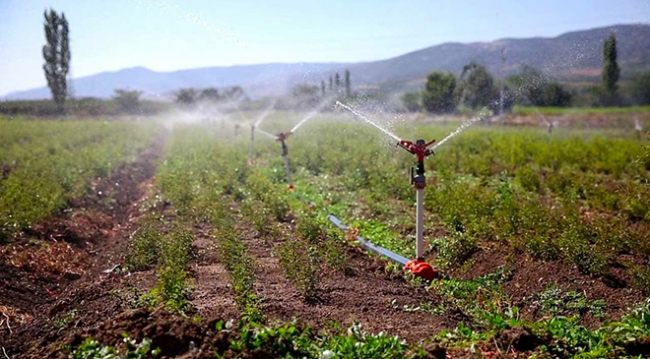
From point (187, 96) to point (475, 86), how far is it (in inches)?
1618

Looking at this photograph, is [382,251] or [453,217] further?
[453,217]

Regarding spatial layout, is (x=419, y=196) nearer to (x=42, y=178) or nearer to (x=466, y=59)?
(x=42, y=178)

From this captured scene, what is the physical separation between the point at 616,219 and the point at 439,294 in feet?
12.4

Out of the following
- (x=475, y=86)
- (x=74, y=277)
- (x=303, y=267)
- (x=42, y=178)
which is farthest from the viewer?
(x=475, y=86)

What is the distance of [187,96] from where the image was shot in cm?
5391

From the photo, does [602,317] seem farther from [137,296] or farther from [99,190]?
[99,190]

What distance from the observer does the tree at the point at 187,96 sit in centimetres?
5344

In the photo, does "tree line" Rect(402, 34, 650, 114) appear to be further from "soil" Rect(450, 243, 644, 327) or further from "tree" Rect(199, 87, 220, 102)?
"tree" Rect(199, 87, 220, 102)

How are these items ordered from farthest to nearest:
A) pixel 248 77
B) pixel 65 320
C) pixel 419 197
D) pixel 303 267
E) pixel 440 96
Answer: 1. pixel 440 96
2. pixel 248 77
3. pixel 419 197
4. pixel 303 267
5. pixel 65 320

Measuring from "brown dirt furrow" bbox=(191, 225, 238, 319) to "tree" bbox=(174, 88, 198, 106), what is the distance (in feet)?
157

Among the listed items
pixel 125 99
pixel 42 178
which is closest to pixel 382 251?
pixel 42 178

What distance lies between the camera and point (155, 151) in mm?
24891

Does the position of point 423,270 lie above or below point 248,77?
below

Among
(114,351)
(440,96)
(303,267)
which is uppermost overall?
(440,96)
